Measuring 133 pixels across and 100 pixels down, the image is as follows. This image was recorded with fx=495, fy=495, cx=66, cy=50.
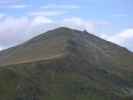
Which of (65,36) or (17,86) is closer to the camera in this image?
(17,86)

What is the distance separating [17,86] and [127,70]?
6009 cm

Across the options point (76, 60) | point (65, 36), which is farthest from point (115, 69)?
point (65, 36)

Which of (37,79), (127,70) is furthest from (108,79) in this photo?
(37,79)

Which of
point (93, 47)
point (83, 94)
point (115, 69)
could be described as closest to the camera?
point (83, 94)

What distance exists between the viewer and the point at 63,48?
17725 centimetres

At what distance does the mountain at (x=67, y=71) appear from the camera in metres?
131

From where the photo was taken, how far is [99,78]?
525ft

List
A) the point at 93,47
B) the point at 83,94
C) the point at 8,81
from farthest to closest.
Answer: the point at 93,47
the point at 83,94
the point at 8,81

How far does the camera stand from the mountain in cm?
13070

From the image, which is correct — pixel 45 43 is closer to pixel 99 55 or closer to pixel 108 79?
pixel 99 55

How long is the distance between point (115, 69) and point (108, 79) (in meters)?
13.9

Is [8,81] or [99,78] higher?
[8,81]

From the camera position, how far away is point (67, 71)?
6166 inches

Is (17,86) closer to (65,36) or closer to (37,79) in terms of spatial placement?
(37,79)
